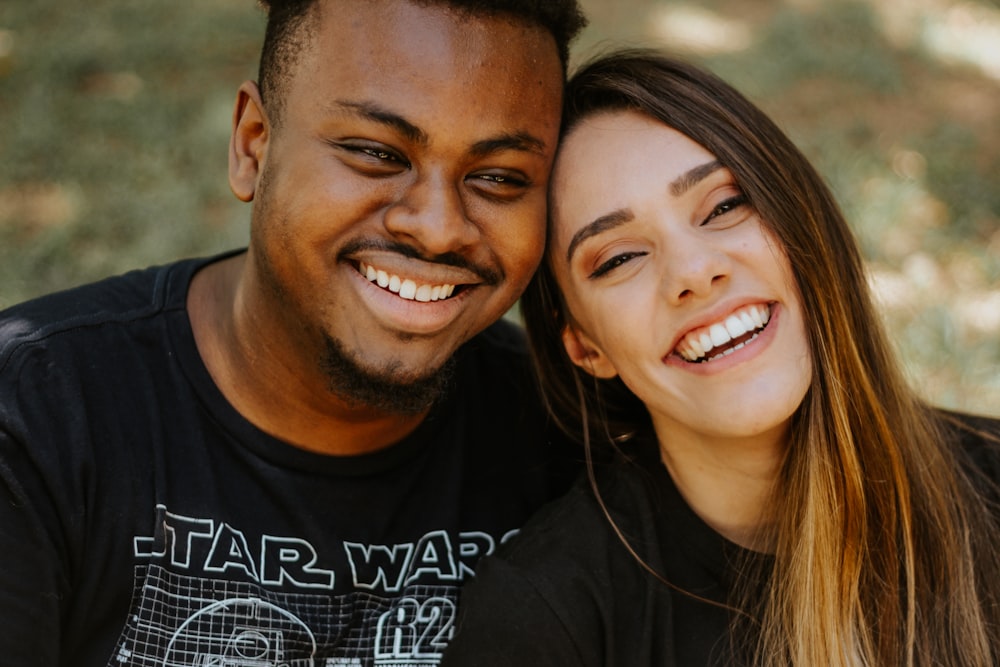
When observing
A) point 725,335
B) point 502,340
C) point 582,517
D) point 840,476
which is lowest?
point 582,517

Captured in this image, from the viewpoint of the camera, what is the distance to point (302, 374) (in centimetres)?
270

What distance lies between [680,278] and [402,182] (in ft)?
2.28

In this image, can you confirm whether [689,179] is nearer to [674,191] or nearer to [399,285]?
[674,191]

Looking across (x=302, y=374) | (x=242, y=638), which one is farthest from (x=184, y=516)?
(x=302, y=374)

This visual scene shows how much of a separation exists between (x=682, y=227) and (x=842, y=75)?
4555 mm

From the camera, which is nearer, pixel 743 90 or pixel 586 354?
pixel 586 354

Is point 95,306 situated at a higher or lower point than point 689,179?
lower

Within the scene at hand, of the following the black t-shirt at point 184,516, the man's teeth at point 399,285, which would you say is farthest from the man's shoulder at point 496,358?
the man's teeth at point 399,285

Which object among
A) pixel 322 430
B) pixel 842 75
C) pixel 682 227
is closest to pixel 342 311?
pixel 322 430

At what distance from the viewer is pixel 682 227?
2.55 metres

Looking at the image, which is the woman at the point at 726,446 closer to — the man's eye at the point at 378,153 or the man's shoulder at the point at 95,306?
the man's eye at the point at 378,153

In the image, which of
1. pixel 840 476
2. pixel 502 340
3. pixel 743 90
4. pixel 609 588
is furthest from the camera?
pixel 743 90

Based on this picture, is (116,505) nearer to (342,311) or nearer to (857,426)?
(342,311)

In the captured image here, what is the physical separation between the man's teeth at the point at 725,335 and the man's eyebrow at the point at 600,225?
0.33 m
